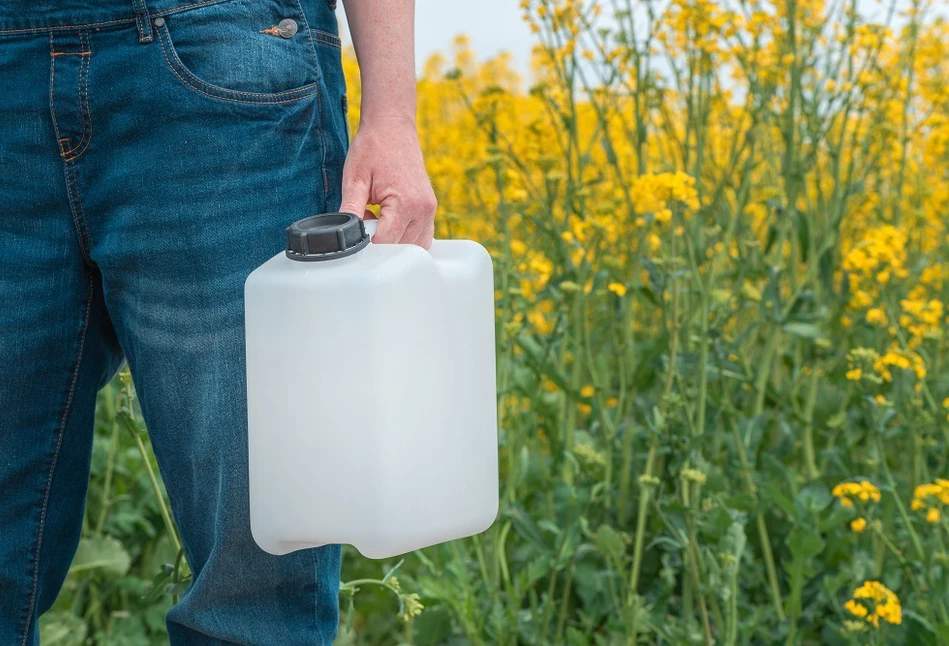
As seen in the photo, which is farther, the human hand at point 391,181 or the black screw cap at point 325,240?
the human hand at point 391,181

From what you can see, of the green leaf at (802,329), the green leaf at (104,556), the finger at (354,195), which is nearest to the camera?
the finger at (354,195)

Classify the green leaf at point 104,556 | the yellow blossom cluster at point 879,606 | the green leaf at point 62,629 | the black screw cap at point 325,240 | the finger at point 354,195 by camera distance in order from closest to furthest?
the black screw cap at point 325,240, the finger at point 354,195, the yellow blossom cluster at point 879,606, the green leaf at point 62,629, the green leaf at point 104,556

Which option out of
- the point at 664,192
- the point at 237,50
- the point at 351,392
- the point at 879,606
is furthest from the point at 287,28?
the point at 879,606

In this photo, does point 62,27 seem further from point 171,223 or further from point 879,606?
point 879,606

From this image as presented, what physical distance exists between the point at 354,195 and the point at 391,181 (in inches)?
1.5

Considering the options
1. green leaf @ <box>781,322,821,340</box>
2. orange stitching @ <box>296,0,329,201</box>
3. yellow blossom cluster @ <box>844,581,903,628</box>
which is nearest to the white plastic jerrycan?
orange stitching @ <box>296,0,329,201</box>

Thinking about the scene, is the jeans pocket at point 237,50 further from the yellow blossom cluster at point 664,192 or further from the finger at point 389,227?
the yellow blossom cluster at point 664,192

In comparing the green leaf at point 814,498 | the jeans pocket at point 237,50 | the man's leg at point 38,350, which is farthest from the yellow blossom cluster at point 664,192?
the man's leg at point 38,350

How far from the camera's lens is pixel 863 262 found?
2.01 m

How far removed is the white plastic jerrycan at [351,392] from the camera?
97 cm

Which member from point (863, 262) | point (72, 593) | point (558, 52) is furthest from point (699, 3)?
point (72, 593)

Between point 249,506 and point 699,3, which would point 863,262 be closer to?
point 699,3

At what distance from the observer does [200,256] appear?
3.45ft

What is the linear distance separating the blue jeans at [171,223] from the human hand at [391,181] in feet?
0.18
